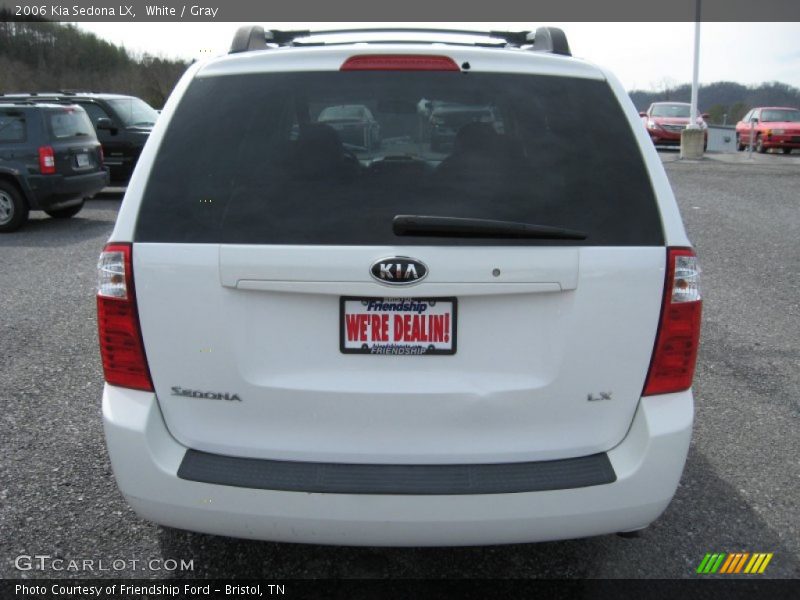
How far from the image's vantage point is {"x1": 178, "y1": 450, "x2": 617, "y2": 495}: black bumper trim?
8.13 ft

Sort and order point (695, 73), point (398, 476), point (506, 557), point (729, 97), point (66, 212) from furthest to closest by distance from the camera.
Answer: point (729, 97) → point (695, 73) → point (66, 212) → point (506, 557) → point (398, 476)

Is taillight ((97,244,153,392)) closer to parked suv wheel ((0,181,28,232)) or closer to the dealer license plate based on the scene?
the dealer license plate

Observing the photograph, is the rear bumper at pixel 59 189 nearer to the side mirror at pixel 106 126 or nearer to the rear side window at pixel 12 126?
the rear side window at pixel 12 126

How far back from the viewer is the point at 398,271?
2400 mm

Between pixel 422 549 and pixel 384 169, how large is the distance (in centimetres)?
160

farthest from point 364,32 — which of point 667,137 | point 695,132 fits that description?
point 667,137

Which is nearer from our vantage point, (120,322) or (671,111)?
(120,322)

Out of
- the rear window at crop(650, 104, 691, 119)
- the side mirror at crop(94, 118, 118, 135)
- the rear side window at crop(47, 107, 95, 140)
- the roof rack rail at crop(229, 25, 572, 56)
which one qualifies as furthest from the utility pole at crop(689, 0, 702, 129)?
the roof rack rail at crop(229, 25, 572, 56)

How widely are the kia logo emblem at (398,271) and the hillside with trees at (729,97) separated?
49.9 meters

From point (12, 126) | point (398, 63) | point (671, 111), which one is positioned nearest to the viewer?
point (398, 63)

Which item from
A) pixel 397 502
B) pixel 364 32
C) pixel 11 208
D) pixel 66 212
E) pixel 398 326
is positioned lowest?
pixel 66 212

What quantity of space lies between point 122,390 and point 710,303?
5984mm

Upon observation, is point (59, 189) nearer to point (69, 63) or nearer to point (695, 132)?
point (695, 132)

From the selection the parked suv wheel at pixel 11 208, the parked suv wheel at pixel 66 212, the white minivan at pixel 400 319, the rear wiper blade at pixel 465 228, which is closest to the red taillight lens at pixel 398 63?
the white minivan at pixel 400 319
